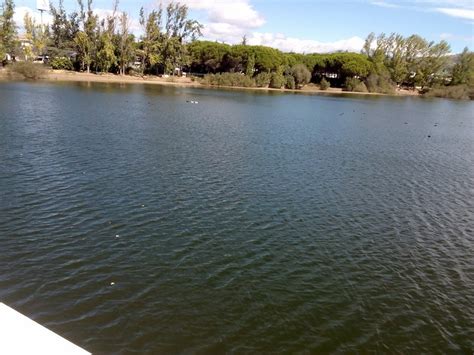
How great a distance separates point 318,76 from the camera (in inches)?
6668

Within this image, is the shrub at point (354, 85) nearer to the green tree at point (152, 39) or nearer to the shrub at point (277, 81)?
the shrub at point (277, 81)

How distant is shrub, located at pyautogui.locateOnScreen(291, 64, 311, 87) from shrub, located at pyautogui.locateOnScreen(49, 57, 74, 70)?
77343 mm

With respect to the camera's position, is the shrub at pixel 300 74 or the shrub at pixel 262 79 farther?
the shrub at pixel 300 74

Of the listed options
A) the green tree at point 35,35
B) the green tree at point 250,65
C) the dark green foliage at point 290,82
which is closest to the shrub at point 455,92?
the dark green foliage at point 290,82

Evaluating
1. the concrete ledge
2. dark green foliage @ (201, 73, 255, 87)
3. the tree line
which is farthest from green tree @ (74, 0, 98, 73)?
the concrete ledge

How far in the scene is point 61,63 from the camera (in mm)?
126312

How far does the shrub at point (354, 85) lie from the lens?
158250 mm

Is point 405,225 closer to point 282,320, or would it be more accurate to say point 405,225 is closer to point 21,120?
point 282,320

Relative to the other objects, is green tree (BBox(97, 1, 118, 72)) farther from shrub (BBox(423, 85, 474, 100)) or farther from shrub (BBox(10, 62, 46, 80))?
shrub (BBox(423, 85, 474, 100))

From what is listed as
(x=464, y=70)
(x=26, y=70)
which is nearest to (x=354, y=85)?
(x=464, y=70)

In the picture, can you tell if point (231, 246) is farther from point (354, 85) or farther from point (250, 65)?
point (354, 85)

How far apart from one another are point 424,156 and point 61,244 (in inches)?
1527

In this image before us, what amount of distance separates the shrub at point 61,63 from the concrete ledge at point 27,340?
134 m

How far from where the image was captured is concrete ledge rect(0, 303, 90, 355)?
7.64m
